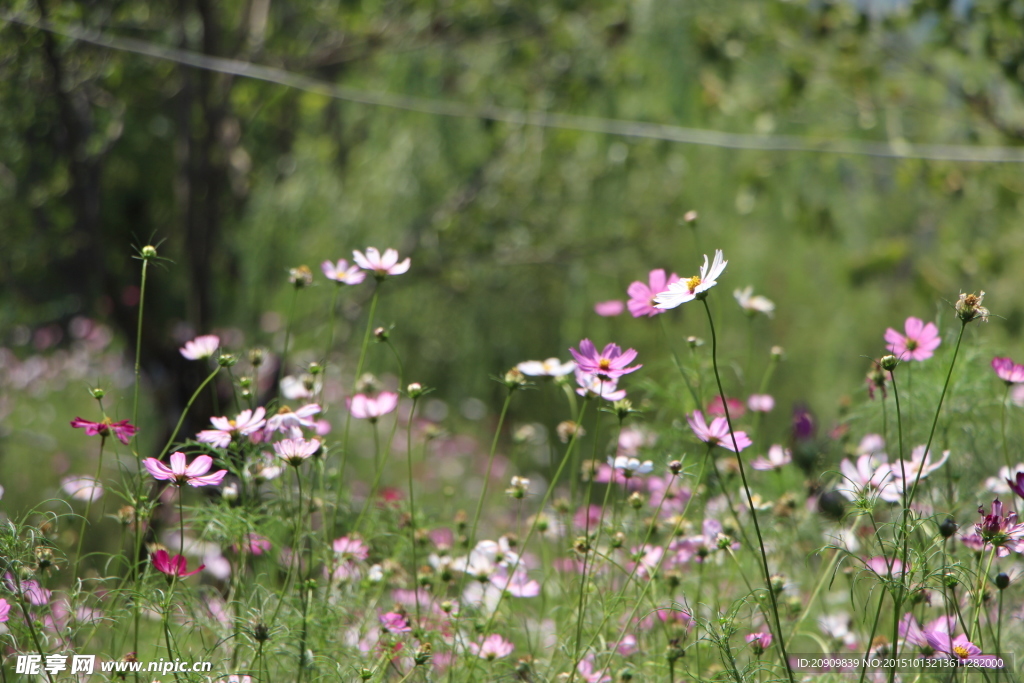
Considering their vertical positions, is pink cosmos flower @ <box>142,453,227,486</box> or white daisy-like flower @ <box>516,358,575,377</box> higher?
white daisy-like flower @ <box>516,358,575,377</box>

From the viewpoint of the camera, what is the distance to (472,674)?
830mm

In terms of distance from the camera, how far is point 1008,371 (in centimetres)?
86

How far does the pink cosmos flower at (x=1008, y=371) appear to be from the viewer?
2.80ft

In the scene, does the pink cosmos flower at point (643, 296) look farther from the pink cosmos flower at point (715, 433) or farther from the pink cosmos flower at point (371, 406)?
the pink cosmos flower at point (371, 406)

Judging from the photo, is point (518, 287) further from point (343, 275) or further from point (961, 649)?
point (961, 649)

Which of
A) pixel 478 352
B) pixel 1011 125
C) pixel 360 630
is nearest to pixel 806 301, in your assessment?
pixel 1011 125

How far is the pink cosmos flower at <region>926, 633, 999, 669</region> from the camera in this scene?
73 cm

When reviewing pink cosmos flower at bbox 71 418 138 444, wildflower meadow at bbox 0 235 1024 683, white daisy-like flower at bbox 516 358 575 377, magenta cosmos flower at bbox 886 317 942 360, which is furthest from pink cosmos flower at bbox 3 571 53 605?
magenta cosmos flower at bbox 886 317 942 360

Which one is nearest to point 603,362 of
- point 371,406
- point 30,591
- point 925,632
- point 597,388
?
point 597,388

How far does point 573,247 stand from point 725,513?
173 centimetres

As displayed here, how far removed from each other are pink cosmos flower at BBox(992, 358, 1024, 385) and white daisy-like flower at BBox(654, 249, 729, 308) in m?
0.34

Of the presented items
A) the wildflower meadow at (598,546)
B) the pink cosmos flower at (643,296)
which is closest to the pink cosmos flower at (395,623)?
the wildflower meadow at (598,546)

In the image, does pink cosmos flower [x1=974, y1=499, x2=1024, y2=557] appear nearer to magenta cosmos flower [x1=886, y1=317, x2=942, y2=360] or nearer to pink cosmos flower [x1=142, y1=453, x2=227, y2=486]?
magenta cosmos flower [x1=886, y1=317, x2=942, y2=360]

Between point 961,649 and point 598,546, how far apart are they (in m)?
0.44
